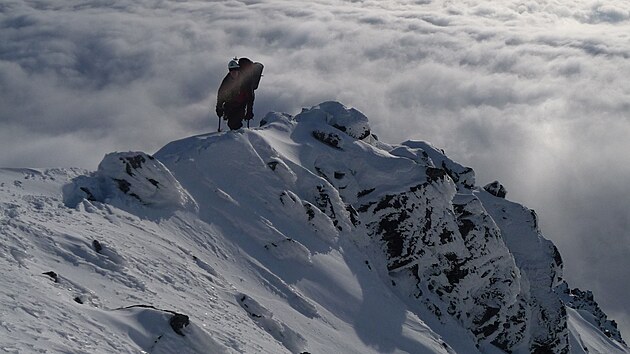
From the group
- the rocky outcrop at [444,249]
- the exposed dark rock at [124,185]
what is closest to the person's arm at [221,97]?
the rocky outcrop at [444,249]

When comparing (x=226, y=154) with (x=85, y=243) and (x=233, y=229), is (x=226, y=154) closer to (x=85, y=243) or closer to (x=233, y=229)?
(x=233, y=229)

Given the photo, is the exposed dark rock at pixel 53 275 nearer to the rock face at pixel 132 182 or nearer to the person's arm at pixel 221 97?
the rock face at pixel 132 182

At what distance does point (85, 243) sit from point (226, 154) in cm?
1345

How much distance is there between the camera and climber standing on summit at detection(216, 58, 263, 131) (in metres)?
32.9

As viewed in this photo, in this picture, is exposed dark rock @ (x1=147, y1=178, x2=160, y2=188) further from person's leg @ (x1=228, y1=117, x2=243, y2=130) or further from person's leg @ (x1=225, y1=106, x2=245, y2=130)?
person's leg @ (x1=228, y1=117, x2=243, y2=130)

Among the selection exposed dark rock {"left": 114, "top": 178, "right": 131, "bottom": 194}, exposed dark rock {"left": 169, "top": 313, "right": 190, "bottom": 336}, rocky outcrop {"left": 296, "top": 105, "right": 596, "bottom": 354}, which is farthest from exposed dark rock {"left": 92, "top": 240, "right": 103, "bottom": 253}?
rocky outcrop {"left": 296, "top": 105, "right": 596, "bottom": 354}

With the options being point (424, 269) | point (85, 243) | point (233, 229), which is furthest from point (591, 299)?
point (85, 243)

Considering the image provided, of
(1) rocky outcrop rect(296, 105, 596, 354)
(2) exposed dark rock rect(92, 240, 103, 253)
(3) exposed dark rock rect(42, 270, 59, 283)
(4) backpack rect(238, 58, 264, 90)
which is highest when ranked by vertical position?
(4) backpack rect(238, 58, 264, 90)

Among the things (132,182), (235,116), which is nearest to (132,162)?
(132,182)

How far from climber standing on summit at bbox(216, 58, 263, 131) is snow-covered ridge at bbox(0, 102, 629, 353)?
166 centimetres

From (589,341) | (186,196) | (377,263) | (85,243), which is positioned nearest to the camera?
(85,243)

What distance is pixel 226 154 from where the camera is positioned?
3134cm

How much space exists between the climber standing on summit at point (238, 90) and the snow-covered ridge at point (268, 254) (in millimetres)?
1658

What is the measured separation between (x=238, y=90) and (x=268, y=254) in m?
10.1
